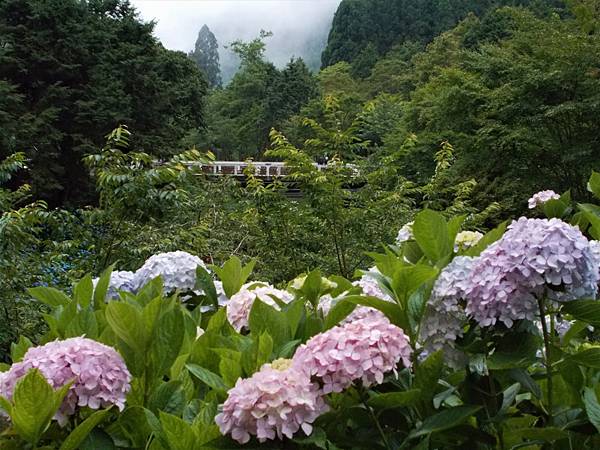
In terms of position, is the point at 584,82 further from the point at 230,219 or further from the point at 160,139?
the point at 160,139

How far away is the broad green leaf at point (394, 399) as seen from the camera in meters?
0.76

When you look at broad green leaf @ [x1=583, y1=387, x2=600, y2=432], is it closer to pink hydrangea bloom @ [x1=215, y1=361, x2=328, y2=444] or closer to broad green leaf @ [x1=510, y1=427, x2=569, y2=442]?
broad green leaf @ [x1=510, y1=427, x2=569, y2=442]

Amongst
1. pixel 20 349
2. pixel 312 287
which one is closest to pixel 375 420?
pixel 312 287

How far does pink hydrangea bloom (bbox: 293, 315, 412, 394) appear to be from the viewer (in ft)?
2.45

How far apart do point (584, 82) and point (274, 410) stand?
9.54 metres

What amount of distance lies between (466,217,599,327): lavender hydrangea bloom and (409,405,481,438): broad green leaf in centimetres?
12

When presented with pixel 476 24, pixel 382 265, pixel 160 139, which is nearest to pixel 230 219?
pixel 382 265

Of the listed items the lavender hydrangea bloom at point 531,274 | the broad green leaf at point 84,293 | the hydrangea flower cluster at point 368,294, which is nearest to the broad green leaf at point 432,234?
the hydrangea flower cluster at point 368,294

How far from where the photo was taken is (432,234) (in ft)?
3.48

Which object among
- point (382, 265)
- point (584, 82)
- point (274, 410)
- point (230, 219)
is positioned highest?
point (584, 82)

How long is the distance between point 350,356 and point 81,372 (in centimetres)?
35

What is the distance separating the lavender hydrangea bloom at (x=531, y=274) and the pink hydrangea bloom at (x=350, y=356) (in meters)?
0.13

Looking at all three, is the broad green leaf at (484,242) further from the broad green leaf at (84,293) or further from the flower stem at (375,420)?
the broad green leaf at (84,293)

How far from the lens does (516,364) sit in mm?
792
